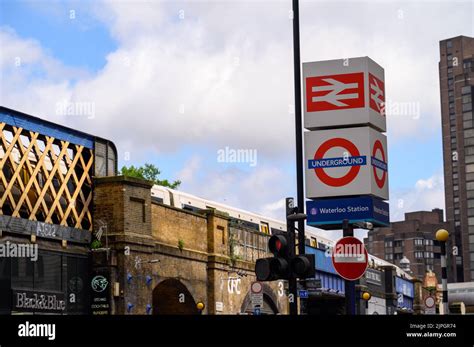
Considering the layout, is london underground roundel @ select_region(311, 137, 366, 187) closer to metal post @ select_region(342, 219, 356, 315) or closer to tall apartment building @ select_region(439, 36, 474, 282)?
metal post @ select_region(342, 219, 356, 315)

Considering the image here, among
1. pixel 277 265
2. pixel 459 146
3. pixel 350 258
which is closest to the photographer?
pixel 350 258

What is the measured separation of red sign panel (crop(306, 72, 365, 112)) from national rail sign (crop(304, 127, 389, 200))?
72cm

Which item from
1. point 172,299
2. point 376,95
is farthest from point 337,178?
point 172,299

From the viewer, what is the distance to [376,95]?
27.9 meters

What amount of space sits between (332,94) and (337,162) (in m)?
1.95

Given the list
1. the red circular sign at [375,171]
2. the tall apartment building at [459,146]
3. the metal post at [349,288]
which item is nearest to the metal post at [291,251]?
the metal post at [349,288]

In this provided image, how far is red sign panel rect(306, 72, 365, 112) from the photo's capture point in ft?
88.7

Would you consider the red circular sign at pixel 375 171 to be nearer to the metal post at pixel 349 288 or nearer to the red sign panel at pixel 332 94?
the red sign panel at pixel 332 94

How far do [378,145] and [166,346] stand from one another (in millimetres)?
16744

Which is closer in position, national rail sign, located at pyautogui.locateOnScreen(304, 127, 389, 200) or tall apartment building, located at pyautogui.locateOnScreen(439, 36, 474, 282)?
national rail sign, located at pyautogui.locateOnScreen(304, 127, 389, 200)

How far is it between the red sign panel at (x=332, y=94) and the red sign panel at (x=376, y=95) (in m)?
0.47

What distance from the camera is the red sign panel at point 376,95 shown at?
90.4 ft
